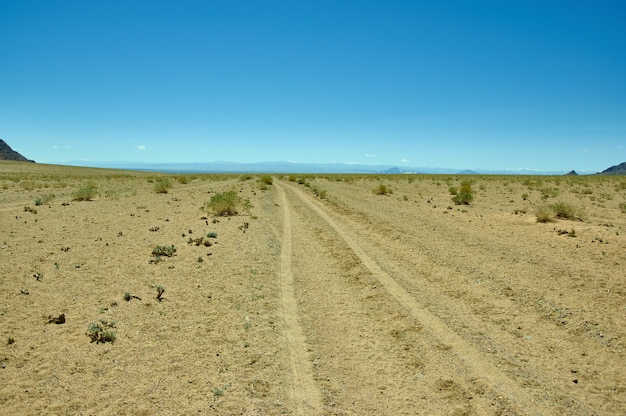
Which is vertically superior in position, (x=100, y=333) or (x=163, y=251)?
(x=163, y=251)

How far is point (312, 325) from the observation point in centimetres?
696

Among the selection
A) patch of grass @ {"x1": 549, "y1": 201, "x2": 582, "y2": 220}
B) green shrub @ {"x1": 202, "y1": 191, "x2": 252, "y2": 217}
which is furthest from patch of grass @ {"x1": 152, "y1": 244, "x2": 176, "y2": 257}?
patch of grass @ {"x1": 549, "y1": 201, "x2": 582, "y2": 220}

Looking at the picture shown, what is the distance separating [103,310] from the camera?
289 inches

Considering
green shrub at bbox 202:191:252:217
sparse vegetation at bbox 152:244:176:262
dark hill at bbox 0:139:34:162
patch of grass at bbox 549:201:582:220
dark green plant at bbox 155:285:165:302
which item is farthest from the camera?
dark hill at bbox 0:139:34:162

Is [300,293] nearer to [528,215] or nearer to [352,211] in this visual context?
[352,211]

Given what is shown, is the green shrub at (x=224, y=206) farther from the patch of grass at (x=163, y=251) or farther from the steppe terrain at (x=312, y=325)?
the patch of grass at (x=163, y=251)

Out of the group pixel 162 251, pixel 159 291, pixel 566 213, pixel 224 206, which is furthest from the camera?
pixel 224 206

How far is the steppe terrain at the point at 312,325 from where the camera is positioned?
4.86 meters

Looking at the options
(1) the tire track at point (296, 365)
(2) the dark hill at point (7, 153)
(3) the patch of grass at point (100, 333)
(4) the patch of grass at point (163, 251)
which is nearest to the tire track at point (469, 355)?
(1) the tire track at point (296, 365)

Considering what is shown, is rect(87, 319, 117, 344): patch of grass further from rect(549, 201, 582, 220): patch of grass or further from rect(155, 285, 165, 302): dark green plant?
rect(549, 201, 582, 220): patch of grass

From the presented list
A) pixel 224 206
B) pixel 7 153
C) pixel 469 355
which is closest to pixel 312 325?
pixel 469 355


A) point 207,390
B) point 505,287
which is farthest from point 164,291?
point 505,287

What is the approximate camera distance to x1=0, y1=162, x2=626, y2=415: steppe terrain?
15.9 feet

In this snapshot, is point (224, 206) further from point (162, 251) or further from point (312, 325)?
point (312, 325)
